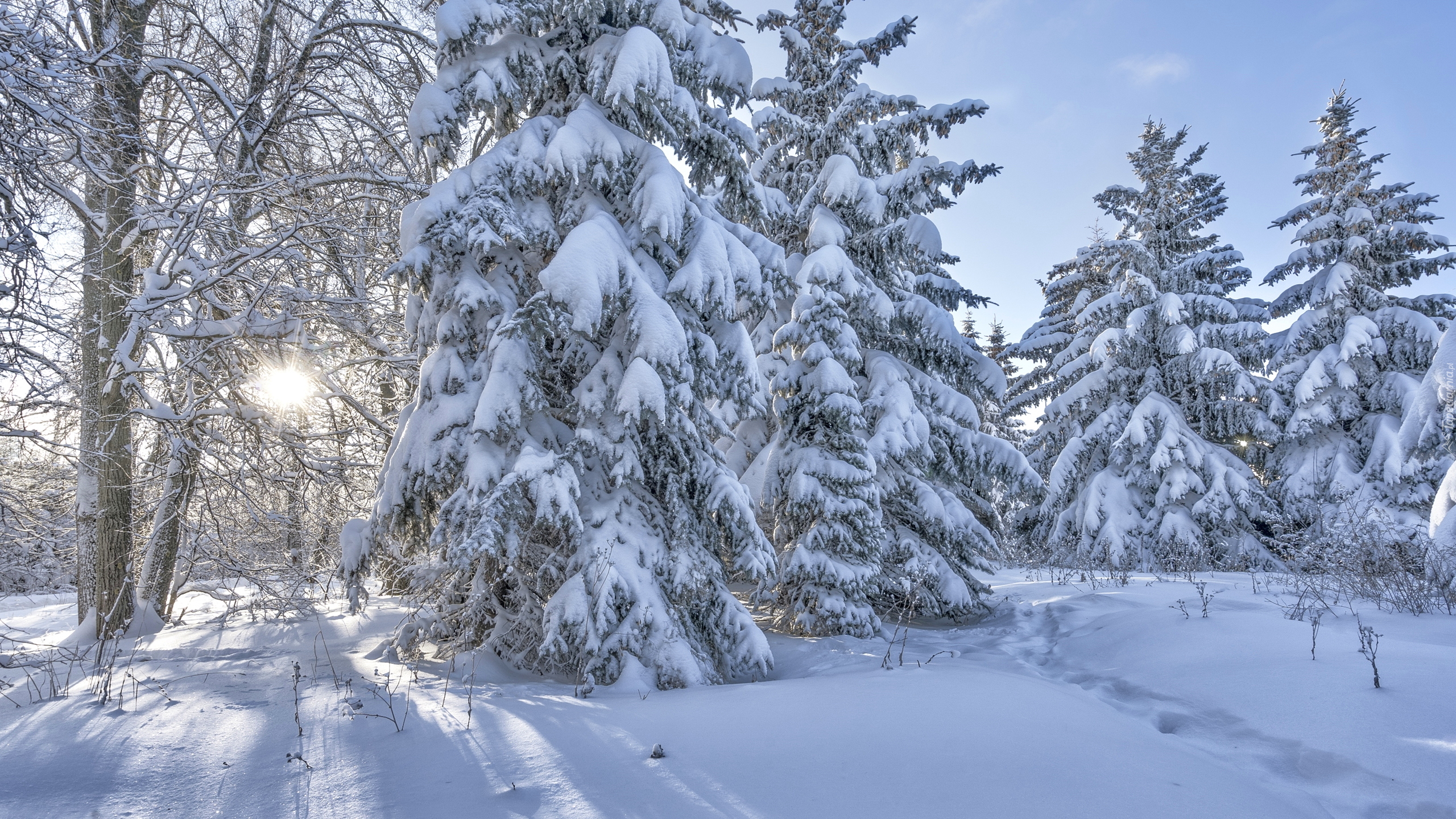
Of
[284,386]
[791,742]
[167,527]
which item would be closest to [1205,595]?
[791,742]

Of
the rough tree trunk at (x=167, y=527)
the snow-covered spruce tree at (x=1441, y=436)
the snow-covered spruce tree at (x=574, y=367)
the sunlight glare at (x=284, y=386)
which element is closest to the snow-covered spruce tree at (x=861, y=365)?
the snow-covered spruce tree at (x=574, y=367)

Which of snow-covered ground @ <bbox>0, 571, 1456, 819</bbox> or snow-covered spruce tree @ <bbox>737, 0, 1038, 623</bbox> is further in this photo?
snow-covered spruce tree @ <bbox>737, 0, 1038, 623</bbox>

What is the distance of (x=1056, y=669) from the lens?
19.8 feet

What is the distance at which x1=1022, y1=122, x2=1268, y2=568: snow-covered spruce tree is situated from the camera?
611 inches

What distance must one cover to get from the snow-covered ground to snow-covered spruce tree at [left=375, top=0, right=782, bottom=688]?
620 millimetres

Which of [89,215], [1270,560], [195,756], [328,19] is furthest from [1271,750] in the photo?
[1270,560]

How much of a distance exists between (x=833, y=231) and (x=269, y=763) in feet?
27.6

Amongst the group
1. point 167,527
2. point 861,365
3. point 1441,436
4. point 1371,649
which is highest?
point 861,365

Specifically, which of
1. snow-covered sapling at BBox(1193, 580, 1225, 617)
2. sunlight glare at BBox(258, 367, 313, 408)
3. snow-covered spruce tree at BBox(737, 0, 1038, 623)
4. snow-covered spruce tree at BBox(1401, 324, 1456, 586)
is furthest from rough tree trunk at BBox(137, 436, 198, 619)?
snow-covered spruce tree at BBox(1401, 324, 1456, 586)

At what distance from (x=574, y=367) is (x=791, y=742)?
148 inches

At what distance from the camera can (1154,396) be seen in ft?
53.8

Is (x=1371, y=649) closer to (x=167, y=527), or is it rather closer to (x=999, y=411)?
(x=167, y=527)

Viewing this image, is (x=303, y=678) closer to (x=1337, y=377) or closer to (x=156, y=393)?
(x=156, y=393)

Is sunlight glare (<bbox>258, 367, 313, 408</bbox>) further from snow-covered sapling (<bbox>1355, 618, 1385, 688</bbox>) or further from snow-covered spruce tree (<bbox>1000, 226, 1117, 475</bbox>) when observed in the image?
snow-covered spruce tree (<bbox>1000, 226, 1117, 475</bbox>)
